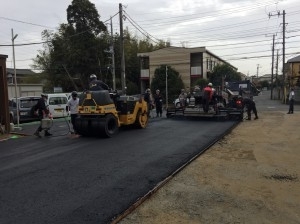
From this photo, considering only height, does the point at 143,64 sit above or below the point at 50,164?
above

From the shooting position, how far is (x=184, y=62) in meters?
53.8

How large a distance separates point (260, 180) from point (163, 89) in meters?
41.6

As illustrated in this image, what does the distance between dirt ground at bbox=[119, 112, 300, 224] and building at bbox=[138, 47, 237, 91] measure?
139ft

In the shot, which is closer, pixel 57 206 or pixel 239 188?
pixel 57 206

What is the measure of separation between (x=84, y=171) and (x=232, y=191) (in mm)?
3094

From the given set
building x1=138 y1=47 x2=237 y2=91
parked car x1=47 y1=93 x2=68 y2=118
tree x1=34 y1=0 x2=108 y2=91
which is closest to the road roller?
parked car x1=47 y1=93 x2=68 y2=118

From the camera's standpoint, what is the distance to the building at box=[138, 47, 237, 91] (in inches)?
2092

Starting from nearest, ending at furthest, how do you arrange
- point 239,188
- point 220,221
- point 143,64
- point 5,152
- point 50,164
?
1. point 220,221
2. point 239,188
3. point 50,164
4. point 5,152
5. point 143,64

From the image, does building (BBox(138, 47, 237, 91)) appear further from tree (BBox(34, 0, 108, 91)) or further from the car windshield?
A: the car windshield

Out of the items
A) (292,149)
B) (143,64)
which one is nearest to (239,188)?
(292,149)

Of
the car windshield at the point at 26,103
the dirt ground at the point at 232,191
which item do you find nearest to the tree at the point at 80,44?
the car windshield at the point at 26,103

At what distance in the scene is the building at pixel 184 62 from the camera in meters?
53.1

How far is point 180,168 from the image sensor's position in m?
8.41

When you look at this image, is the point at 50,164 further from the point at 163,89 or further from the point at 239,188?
the point at 163,89
